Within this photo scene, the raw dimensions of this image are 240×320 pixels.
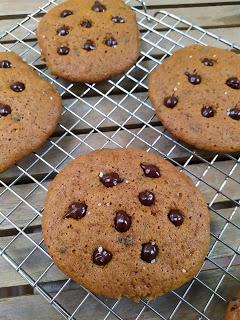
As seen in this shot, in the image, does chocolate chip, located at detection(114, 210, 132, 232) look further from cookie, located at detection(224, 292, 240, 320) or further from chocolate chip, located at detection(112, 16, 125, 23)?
chocolate chip, located at detection(112, 16, 125, 23)

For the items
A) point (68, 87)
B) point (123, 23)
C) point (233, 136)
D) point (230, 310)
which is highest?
point (123, 23)

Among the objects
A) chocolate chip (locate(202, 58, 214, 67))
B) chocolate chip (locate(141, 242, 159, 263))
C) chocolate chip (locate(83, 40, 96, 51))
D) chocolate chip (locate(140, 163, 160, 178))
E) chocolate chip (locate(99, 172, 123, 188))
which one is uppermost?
chocolate chip (locate(83, 40, 96, 51))

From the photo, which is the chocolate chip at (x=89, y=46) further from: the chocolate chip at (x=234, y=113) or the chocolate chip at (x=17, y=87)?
the chocolate chip at (x=234, y=113)

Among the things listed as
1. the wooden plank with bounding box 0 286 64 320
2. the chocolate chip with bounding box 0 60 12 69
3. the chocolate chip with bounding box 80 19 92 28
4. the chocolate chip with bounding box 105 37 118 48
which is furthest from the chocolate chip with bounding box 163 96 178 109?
the wooden plank with bounding box 0 286 64 320

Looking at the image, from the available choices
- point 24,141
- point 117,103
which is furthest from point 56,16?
point 24,141

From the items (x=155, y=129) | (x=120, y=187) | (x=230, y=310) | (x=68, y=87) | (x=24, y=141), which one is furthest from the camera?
(x=68, y=87)

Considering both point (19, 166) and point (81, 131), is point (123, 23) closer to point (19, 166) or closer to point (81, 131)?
point (81, 131)

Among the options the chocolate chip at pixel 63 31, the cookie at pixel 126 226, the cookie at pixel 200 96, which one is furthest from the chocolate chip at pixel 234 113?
the chocolate chip at pixel 63 31

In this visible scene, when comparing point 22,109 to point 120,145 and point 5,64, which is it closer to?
point 5,64
